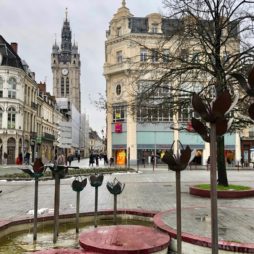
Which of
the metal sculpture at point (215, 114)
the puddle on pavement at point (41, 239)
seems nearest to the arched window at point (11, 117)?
the puddle on pavement at point (41, 239)

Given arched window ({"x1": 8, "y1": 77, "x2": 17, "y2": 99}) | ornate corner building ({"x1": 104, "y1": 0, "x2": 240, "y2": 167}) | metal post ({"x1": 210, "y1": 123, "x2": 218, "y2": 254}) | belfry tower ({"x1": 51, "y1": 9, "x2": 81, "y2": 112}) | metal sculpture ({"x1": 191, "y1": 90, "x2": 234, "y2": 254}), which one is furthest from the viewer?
belfry tower ({"x1": 51, "y1": 9, "x2": 81, "y2": 112})

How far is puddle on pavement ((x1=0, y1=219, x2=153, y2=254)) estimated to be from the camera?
284 inches

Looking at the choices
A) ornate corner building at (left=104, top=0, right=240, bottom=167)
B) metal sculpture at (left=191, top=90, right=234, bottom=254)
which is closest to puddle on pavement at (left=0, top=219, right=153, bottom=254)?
metal sculpture at (left=191, top=90, right=234, bottom=254)

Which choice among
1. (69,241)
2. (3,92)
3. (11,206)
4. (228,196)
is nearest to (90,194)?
(11,206)

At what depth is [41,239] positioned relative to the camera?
786 centimetres

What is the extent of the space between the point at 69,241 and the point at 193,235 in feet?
7.56

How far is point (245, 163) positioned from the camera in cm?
4916

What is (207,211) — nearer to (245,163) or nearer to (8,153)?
(245,163)

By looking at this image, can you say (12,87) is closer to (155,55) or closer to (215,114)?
(155,55)

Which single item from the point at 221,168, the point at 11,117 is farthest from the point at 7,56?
the point at 221,168

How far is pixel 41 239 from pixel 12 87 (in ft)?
178

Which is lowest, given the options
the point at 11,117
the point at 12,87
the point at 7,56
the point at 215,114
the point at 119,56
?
→ the point at 215,114

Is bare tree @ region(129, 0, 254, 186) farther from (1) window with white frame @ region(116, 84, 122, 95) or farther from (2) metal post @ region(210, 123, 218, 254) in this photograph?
(1) window with white frame @ region(116, 84, 122, 95)

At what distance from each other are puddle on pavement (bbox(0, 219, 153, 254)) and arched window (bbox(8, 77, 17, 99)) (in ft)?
172
